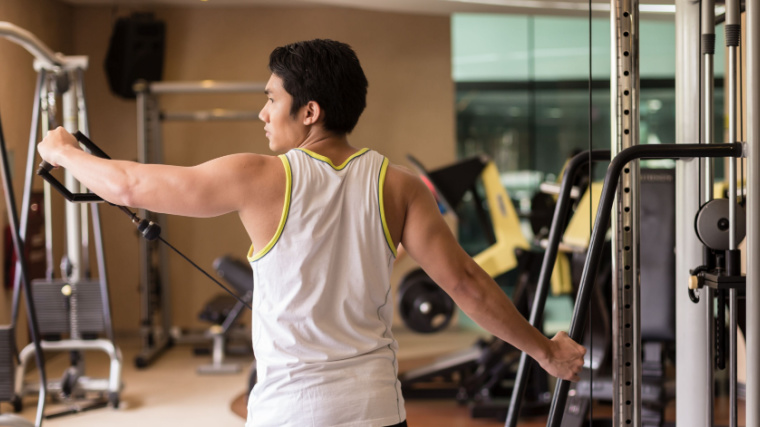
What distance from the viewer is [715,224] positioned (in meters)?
1.91

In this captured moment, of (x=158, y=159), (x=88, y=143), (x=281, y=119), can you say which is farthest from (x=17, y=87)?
(x=281, y=119)

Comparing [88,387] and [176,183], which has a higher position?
[176,183]

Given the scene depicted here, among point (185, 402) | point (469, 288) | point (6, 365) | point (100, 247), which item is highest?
point (469, 288)

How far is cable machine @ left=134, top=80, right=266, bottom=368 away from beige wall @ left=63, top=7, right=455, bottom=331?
40cm

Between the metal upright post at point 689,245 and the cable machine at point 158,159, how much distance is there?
3766mm

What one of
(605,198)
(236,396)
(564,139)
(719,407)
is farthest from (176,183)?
(564,139)

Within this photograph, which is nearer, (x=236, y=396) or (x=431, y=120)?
(x=236, y=396)

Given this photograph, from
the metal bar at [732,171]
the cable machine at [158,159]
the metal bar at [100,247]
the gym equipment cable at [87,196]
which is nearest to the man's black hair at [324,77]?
the gym equipment cable at [87,196]

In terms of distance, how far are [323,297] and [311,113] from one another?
32 centimetres

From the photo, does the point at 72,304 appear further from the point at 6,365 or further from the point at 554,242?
the point at 554,242

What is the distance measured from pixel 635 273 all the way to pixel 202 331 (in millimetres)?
5206

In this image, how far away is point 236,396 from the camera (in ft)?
15.3

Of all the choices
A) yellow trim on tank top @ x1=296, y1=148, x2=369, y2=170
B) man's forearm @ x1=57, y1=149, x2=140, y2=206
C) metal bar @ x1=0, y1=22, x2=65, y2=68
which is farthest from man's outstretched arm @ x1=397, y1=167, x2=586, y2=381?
metal bar @ x1=0, y1=22, x2=65, y2=68

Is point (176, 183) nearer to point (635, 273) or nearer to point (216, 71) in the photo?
point (635, 273)
